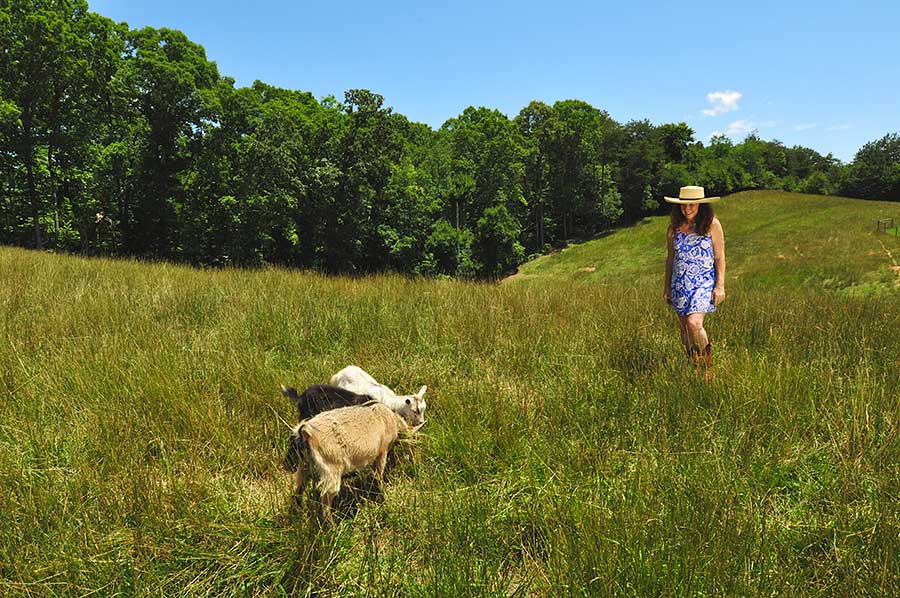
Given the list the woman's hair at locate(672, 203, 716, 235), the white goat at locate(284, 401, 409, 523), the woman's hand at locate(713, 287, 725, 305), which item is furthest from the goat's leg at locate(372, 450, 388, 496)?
the woman's hair at locate(672, 203, 716, 235)

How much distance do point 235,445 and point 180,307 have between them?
15.4 ft

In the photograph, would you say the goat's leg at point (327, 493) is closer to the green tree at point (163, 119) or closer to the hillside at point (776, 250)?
the hillside at point (776, 250)

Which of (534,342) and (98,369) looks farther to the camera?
(534,342)

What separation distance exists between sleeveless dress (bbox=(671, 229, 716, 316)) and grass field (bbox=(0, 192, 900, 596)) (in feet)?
1.96

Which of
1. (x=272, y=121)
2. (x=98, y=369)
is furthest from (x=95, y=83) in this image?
(x=98, y=369)

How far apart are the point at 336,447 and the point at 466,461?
94 centimetres

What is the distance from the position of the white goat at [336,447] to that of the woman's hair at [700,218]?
11.9 feet

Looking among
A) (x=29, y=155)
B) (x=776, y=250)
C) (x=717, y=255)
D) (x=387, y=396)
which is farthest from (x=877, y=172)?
(x=29, y=155)

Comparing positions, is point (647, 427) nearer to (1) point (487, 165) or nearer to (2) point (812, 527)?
(2) point (812, 527)

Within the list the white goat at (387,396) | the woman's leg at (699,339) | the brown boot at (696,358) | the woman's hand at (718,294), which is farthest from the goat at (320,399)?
the woman's hand at (718,294)

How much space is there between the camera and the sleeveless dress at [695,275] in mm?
4270

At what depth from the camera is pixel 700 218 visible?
437 centimetres

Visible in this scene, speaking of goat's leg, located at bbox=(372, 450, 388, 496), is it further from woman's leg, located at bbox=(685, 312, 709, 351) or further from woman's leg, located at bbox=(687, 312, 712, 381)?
woman's leg, located at bbox=(685, 312, 709, 351)

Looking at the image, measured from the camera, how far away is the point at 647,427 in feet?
10.3
